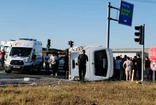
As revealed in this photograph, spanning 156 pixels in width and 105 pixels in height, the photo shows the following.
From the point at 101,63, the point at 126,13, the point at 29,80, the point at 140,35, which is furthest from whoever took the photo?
the point at 126,13

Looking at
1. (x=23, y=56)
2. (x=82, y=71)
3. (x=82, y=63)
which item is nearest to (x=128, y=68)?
(x=82, y=71)

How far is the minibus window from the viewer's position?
1460 centimetres

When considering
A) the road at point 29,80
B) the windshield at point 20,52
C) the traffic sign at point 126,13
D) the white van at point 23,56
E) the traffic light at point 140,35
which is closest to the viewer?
the road at point 29,80

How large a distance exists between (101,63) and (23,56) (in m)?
6.89

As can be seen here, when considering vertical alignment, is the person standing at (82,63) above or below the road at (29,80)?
above

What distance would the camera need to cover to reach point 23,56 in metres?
19.1

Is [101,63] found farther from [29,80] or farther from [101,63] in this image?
[29,80]

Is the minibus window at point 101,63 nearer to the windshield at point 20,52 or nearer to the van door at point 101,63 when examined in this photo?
the van door at point 101,63

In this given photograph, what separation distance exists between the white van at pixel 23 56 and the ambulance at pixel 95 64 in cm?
518

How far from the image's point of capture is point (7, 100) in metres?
6.86

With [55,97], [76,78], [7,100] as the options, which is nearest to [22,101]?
[7,100]

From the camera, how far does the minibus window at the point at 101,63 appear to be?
14.6 meters

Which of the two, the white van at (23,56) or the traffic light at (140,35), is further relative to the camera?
the white van at (23,56)

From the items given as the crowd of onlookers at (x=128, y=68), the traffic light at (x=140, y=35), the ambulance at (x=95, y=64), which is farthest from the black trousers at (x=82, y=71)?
the crowd of onlookers at (x=128, y=68)
